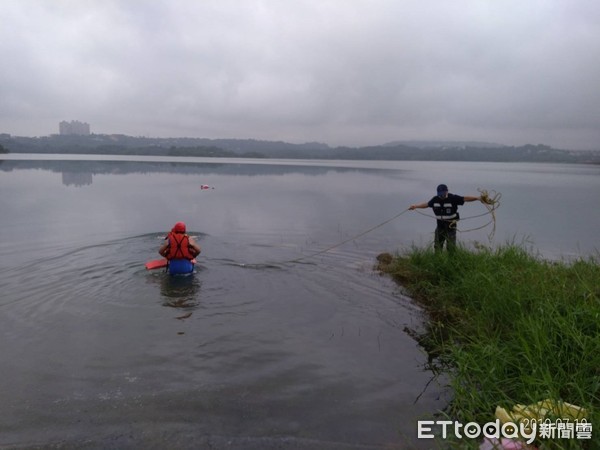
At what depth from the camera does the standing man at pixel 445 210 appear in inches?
390

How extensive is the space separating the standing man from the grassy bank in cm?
142

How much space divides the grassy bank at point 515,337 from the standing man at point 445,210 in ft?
4.65

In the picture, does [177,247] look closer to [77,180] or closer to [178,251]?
[178,251]

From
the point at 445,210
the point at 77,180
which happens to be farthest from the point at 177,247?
the point at 77,180

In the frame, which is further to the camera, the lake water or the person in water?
the person in water

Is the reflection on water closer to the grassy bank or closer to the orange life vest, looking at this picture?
the orange life vest

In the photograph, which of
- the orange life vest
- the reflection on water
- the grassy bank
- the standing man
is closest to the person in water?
the orange life vest

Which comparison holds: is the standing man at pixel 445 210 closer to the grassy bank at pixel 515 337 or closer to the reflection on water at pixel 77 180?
the grassy bank at pixel 515 337

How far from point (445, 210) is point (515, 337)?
4923 millimetres

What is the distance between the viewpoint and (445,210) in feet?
32.9

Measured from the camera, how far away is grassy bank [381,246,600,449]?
4.23m

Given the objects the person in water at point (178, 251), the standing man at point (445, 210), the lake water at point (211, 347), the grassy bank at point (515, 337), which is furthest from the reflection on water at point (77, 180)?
the grassy bank at point (515, 337)

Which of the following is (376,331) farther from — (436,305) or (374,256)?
(374,256)

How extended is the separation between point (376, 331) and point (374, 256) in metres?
5.75
